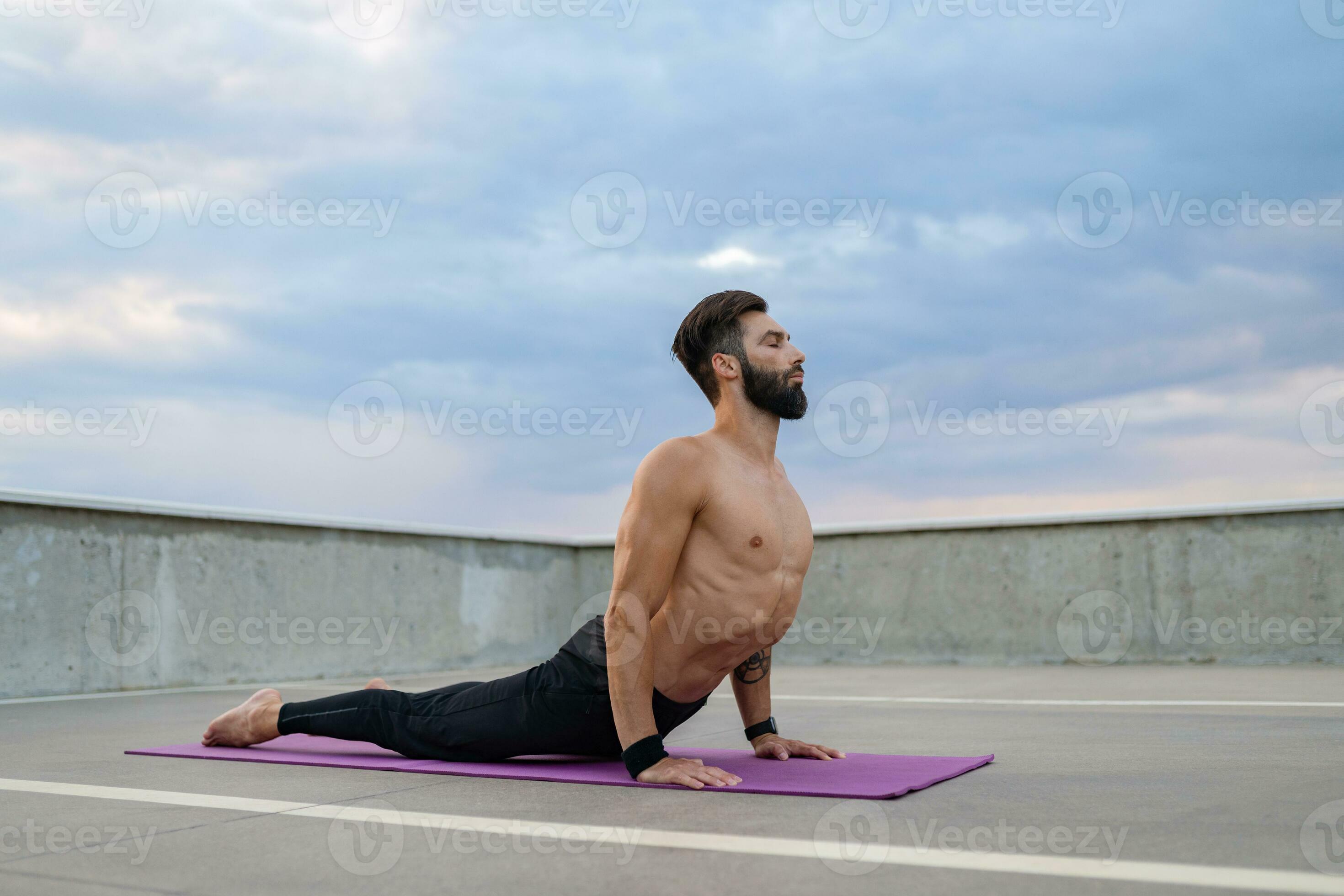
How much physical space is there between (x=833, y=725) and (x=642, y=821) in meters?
2.26

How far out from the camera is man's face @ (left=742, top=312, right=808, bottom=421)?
2859mm

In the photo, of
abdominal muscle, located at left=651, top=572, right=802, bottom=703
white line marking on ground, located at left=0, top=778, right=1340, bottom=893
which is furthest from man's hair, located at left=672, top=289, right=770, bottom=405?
white line marking on ground, located at left=0, top=778, right=1340, bottom=893

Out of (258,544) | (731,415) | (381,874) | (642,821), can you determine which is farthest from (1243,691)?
(258,544)

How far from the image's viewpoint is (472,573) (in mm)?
9477

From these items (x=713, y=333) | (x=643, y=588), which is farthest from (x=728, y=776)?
(x=713, y=333)

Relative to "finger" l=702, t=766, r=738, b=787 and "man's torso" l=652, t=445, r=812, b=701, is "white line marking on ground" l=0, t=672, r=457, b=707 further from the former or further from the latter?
"finger" l=702, t=766, r=738, b=787

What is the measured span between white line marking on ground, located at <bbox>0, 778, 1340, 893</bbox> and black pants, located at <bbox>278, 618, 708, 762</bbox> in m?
0.60

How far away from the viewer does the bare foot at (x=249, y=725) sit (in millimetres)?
3418

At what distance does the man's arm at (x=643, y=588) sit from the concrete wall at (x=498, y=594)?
5.13 m

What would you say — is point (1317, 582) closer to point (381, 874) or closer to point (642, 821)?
point (642, 821)

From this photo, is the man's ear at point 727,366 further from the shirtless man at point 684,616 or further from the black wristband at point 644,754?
the black wristband at point 644,754

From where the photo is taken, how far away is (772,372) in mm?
2859

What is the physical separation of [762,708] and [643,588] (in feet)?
2.49

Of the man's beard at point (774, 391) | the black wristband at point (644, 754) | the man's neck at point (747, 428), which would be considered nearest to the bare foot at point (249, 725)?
the black wristband at point (644, 754)
